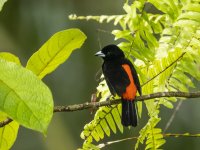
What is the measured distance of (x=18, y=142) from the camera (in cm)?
669

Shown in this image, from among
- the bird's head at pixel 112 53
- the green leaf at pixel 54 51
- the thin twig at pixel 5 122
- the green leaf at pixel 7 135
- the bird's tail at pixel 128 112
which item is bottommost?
the bird's tail at pixel 128 112

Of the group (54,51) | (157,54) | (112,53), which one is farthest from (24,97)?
(112,53)

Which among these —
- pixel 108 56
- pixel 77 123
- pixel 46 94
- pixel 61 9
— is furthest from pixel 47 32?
pixel 46 94

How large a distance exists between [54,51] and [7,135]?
25cm

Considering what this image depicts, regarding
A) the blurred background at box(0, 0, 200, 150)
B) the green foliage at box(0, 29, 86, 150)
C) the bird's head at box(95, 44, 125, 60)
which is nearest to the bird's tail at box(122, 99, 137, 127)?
the bird's head at box(95, 44, 125, 60)

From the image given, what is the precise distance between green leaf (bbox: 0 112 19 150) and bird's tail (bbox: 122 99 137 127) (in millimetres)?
1026

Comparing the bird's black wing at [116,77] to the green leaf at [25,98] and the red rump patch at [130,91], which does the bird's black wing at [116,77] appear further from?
the green leaf at [25,98]

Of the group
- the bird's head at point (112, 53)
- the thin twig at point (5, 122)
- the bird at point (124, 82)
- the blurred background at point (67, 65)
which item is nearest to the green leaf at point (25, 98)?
the thin twig at point (5, 122)

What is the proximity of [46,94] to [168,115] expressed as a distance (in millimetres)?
5941

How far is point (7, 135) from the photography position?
1.20m

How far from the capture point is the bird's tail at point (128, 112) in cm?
221

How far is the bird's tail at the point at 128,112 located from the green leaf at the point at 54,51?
1045mm

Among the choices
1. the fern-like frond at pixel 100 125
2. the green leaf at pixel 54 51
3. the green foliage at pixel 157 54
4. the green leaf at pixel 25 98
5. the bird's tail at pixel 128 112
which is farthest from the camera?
the bird's tail at pixel 128 112

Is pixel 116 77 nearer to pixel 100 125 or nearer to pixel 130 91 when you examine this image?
pixel 130 91
